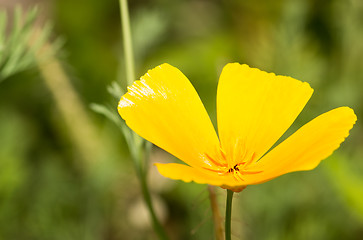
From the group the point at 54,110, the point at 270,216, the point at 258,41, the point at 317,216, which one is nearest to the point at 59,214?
the point at 54,110

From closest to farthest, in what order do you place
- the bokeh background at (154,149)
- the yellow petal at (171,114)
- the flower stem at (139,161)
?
the yellow petal at (171,114) → the flower stem at (139,161) → the bokeh background at (154,149)

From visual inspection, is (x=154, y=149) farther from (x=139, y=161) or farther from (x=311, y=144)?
(x=311, y=144)

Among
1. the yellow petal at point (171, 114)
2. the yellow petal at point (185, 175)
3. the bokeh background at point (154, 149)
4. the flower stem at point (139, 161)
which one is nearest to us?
the yellow petal at point (185, 175)

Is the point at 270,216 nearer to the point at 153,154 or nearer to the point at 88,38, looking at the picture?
the point at 153,154

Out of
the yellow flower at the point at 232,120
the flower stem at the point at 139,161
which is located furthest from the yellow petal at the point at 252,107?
the flower stem at the point at 139,161

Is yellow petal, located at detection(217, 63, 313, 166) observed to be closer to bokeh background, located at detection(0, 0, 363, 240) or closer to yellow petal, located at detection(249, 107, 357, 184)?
yellow petal, located at detection(249, 107, 357, 184)

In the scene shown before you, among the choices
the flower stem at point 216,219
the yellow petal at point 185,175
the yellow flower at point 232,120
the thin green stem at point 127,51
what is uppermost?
the thin green stem at point 127,51

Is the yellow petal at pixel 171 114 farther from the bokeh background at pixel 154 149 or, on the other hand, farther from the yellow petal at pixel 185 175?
the bokeh background at pixel 154 149
